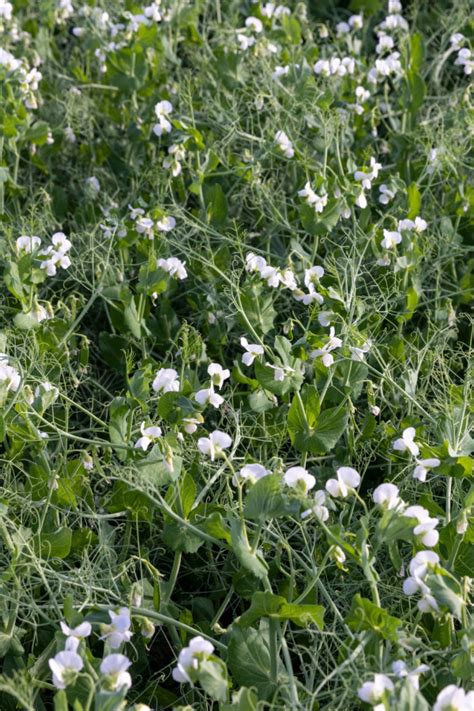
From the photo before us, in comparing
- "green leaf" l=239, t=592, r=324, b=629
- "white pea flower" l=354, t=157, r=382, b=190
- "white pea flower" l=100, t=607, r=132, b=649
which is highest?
"white pea flower" l=354, t=157, r=382, b=190

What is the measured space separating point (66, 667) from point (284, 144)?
1418 mm

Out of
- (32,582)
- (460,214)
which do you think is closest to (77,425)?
(32,582)

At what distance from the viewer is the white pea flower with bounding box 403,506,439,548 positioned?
1.36 metres

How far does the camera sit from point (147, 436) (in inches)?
64.0

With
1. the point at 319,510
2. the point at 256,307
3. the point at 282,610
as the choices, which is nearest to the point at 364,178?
the point at 256,307

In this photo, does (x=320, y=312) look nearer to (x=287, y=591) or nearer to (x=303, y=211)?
(x=303, y=211)

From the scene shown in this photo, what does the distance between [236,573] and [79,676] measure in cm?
35

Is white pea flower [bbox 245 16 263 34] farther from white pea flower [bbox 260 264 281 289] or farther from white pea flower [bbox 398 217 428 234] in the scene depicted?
white pea flower [bbox 260 264 281 289]

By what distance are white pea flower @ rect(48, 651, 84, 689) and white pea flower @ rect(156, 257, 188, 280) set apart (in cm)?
97

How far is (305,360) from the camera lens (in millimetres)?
1873

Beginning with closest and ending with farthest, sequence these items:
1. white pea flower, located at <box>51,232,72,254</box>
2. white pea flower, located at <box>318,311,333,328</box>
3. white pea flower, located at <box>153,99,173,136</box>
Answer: white pea flower, located at <box>318,311,333,328</box> < white pea flower, located at <box>51,232,72,254</box> < white pea flower, located at <box>153,99,173,136</box>

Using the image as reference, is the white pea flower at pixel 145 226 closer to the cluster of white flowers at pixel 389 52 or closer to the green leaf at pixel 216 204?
the green leaf at pixel 216 204

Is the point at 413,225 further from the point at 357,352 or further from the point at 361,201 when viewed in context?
the point at 357,352

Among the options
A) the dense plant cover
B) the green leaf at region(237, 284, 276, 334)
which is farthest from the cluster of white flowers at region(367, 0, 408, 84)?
the green leaf at region(237, 284, 276, 334)
